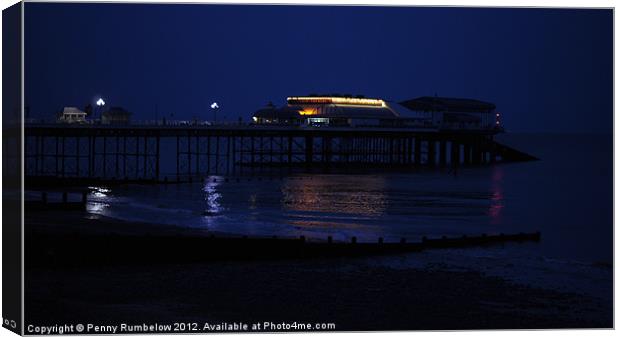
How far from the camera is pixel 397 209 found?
3139 centimetres

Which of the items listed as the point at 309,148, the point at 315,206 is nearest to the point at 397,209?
the point at 315,206

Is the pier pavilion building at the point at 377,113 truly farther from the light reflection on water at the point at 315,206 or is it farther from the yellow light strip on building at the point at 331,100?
the light reflection on water at the point at 315,206

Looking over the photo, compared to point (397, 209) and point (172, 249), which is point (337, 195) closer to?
point (397, 209)

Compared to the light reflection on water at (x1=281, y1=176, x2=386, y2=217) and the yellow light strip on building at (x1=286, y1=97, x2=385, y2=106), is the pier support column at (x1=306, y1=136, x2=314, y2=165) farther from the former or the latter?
the light reflection on water at (x1=281, y1=176, x2=386, y2=217)

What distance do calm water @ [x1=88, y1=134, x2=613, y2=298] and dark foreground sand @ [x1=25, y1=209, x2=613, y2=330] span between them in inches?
104

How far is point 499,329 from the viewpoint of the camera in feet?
48.2

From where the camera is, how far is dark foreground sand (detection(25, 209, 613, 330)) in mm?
15102

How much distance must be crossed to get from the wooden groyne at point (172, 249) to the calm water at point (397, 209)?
2.20 m

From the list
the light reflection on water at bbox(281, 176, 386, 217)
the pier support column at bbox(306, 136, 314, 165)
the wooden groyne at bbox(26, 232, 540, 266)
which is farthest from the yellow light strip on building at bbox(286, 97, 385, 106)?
the wooden groyne at bbox(26, 232, 540, 266)

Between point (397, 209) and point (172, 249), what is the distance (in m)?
13.6

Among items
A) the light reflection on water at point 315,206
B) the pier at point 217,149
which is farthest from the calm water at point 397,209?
the pier at point 217,149

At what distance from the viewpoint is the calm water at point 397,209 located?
78.8 feet

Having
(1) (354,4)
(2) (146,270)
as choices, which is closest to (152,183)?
(2) (146,270)

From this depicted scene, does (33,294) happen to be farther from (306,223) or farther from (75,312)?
(306,223)
